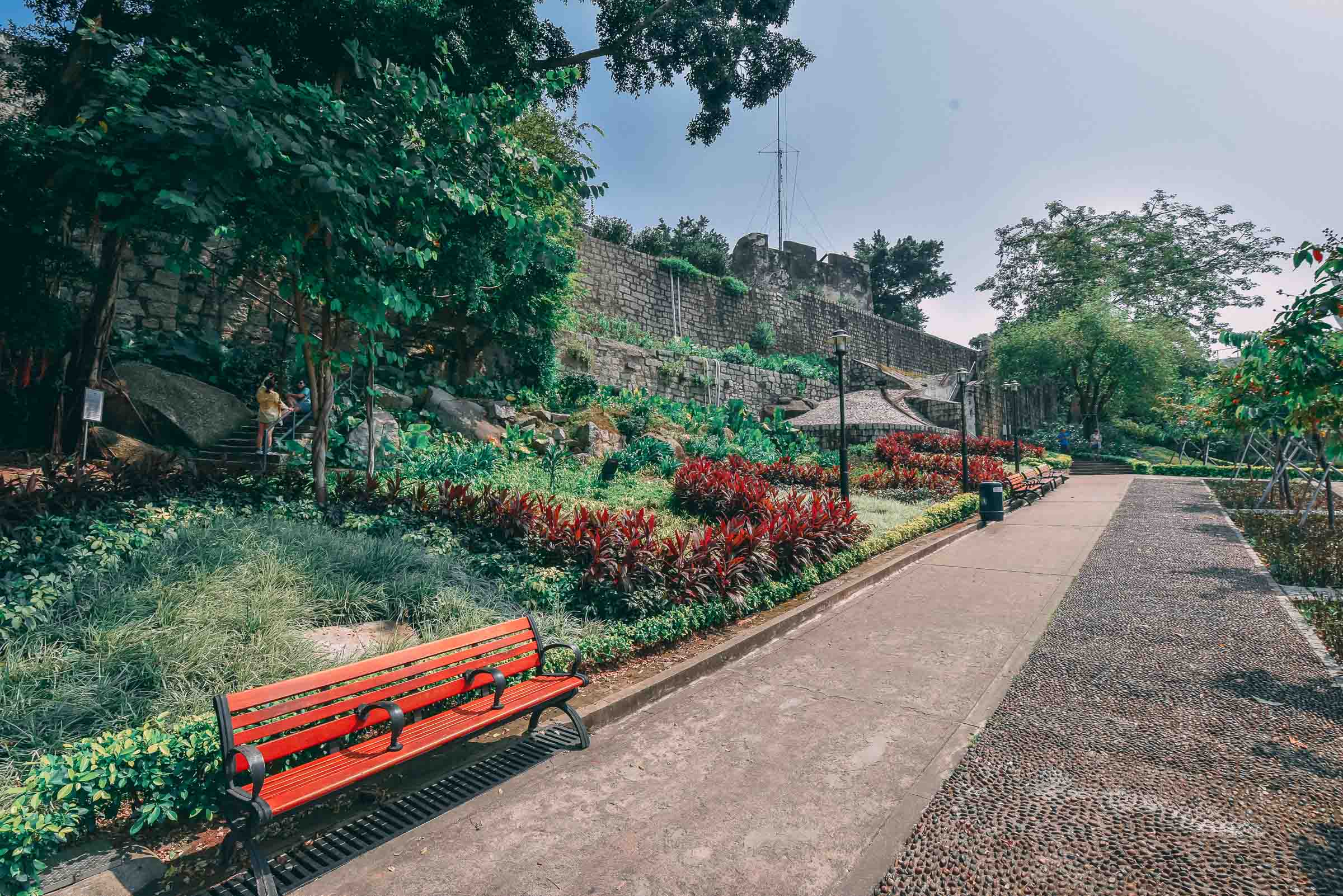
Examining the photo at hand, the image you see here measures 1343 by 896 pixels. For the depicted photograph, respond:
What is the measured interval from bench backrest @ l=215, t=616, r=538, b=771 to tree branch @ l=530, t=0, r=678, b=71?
999 cm

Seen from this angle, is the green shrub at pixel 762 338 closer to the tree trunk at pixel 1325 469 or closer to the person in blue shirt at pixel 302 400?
the tree trunk at pixel 1325 469

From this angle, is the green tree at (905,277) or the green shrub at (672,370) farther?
the green tree at (905,277)

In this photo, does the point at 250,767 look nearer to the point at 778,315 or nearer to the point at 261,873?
the point at 261,873

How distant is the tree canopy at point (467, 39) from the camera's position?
7270mm

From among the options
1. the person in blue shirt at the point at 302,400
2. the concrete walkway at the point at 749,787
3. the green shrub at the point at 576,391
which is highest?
the green shrub at the point at 576,391

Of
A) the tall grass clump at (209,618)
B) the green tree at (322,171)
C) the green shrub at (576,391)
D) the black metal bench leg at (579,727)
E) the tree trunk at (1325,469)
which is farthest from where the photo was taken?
the green shrub at (576,391)

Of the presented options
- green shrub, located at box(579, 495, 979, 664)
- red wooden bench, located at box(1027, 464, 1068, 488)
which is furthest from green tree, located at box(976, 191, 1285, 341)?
green shrub, located at box(579, 495, 979, 664)

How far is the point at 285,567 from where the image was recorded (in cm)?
454

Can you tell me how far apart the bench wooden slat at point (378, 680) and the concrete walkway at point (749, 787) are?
2.27 feet

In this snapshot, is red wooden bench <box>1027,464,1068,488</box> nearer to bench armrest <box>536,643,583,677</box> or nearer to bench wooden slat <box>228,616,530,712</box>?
bench armrest <box>536,643,583,677</box>

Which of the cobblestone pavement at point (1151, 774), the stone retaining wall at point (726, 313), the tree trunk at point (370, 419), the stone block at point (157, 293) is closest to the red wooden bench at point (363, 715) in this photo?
the cobblestone pavement at point (1151, 774)

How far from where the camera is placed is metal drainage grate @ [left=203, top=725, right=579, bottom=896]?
241cm

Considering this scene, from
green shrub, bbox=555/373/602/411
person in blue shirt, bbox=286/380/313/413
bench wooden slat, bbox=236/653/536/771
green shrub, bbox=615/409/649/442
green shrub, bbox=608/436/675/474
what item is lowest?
bench wooden slat, bbox=236/653/536/771

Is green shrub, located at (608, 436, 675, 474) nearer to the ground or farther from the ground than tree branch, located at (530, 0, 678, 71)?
nearer to the ground
